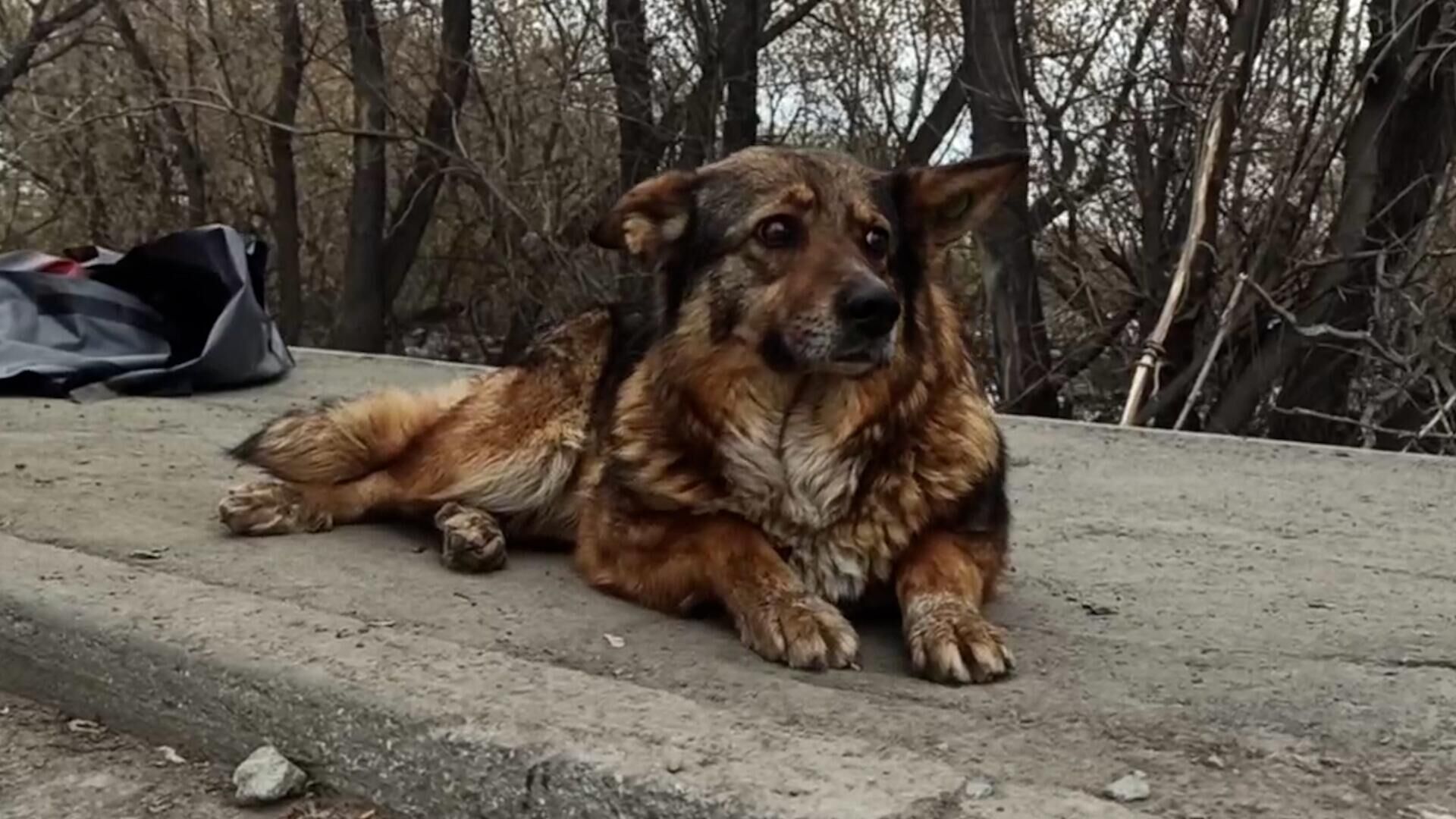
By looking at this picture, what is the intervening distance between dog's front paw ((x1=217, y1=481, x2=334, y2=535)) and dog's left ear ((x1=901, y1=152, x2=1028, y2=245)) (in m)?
1.86

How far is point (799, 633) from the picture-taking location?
121 inches

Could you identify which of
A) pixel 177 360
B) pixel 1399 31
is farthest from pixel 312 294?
pixel 1399 31

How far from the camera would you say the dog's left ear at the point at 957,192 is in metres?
3.75

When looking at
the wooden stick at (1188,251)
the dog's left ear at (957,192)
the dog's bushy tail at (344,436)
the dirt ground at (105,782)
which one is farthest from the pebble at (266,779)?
the wooden stick at (1188,251)

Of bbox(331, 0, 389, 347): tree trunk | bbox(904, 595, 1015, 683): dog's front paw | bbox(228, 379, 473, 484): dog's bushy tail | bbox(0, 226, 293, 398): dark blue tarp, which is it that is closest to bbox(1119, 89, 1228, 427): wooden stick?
bbox(0, 226, 293, 398): dark blue tarp

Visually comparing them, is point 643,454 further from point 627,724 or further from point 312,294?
point 312,294

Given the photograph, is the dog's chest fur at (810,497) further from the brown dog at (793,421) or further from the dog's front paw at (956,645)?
the dog's front paw at (956,645)

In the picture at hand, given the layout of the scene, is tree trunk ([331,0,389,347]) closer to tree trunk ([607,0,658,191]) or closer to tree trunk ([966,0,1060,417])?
tree trunk ([607,0,658,191])

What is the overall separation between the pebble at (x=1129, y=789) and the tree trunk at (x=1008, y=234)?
8060mm

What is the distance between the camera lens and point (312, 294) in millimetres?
15875

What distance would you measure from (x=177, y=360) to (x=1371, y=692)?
6.13 meters

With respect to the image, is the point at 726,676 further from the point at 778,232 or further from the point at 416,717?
the point at 778,232

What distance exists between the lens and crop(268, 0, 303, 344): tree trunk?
1374cm

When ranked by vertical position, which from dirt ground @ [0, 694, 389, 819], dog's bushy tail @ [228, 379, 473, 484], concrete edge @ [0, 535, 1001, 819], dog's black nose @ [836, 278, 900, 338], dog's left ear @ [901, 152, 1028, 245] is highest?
dog's left ear @ [901, 152, 1028, 245]
